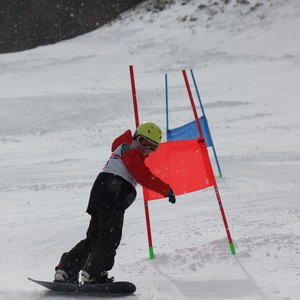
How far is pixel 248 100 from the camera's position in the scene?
57.0ft

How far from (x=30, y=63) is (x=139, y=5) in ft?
33.2

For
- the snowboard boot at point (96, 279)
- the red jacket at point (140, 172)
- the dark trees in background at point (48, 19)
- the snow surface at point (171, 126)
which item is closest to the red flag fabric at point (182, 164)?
the snow surface at point (171, 126)

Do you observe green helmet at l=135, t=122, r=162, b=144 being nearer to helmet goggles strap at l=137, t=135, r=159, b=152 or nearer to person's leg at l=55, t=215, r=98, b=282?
helmet goggles strap at l=137, t=135, r=159, b=152

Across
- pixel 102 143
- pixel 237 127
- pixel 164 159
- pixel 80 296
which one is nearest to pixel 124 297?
pixel 80 296

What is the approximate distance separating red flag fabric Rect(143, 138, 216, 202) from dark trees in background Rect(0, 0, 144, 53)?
31.0 m

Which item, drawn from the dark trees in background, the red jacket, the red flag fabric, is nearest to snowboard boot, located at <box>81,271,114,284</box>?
the red jacket

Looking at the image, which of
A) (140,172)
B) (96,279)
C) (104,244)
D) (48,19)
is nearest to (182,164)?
(140,172)

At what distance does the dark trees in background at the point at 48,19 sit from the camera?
1458 inches

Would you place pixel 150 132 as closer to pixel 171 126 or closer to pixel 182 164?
pixel 182 164

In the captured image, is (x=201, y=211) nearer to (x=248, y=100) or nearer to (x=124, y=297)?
(x=124, y=297)

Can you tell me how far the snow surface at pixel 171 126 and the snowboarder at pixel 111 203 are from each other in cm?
36

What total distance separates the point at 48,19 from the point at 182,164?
3472 centimetres

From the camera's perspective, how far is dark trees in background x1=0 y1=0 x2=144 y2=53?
37.0 metres

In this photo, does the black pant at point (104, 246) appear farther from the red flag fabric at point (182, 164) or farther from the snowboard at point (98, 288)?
the red flag fabric at point (182, 164)
